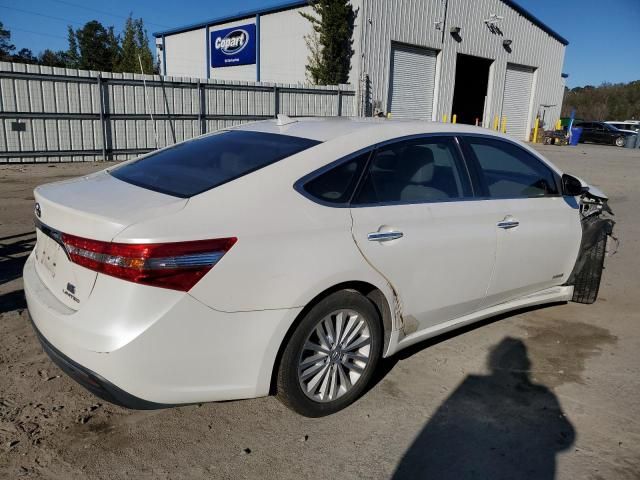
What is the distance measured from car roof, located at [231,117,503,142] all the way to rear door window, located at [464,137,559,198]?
125mm

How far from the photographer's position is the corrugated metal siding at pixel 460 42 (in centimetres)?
2166

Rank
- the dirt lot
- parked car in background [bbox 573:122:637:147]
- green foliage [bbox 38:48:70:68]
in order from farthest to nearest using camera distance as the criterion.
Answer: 1. green foliage [bbox 38:48:70:68]
2. parked car in background [bbox 573:122:637:147]
3. the dirt lot

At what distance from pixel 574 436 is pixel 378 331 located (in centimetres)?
118

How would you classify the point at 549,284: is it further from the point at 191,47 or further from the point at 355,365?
the point at 191,47

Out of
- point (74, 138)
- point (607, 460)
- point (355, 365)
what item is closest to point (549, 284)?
point (607, 460)

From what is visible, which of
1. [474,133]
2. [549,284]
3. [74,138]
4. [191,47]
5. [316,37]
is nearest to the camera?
[474,133]

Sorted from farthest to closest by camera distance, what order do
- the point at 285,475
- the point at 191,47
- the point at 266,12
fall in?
1. the point at 191,47
2. the point at 266,12
3. the point at 285,475

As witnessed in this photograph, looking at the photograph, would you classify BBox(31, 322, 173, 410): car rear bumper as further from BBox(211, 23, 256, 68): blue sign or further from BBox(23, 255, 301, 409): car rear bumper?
BBox(211, 23, 256, 68): blue sign

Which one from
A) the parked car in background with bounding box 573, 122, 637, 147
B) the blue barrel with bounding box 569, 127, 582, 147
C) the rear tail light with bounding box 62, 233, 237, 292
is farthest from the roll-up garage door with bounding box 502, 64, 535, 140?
the rear tail light with bounding box 62, 233, 237, 292

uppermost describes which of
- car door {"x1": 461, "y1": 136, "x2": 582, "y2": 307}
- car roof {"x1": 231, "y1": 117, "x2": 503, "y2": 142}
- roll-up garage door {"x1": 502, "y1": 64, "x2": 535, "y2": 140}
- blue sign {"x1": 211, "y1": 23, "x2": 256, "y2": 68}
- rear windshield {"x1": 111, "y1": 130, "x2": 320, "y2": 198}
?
blue sign {"x1": 211, "y1": 23, "x2": 256, "y2": 68}

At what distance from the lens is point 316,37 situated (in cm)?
2227

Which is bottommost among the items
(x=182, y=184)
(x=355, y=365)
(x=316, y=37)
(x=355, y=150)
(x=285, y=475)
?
(x=285, y=475)

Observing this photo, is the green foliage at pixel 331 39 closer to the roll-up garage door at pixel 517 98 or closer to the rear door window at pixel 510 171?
the roll-up garage door at pixel 517 98

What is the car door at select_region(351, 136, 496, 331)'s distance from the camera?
2928 mm
